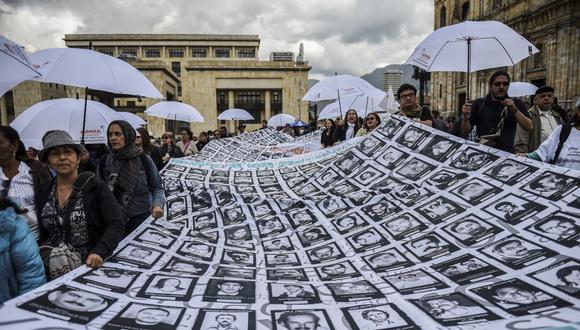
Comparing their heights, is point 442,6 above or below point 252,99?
above

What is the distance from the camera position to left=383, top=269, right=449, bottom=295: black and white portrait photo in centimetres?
260

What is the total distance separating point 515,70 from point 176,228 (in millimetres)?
30372

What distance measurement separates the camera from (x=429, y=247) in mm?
3184

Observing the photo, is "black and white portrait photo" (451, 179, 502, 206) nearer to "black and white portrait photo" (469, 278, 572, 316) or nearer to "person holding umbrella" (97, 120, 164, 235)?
"black and white portrait photo" (469, 278, 572, 316)

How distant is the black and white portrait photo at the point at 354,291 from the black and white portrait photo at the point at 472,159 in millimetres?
1995

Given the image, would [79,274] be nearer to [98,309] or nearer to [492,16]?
[98,309]

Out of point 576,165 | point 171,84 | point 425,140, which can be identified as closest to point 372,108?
point 425,140

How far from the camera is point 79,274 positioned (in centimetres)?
244

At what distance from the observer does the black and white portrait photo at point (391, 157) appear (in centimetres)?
488

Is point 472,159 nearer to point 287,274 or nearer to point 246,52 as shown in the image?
point 287,274

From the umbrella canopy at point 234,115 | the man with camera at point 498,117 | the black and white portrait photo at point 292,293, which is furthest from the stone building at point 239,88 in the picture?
the black and white portrait photo at point 292,293

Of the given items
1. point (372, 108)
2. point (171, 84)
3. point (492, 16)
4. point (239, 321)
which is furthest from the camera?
point (171, 84)

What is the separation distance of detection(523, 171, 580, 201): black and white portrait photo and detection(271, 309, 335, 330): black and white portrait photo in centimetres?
219

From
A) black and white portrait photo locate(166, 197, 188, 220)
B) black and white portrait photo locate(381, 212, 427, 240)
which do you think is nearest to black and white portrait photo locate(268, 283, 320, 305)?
black and white portrait photo locate(381, 212, 427, 240)
